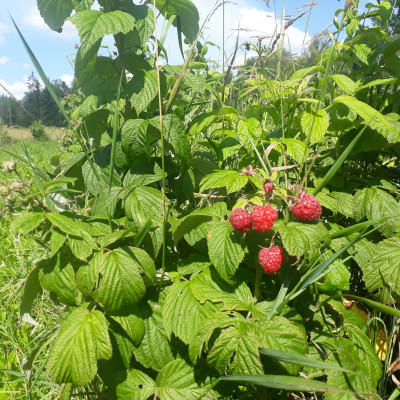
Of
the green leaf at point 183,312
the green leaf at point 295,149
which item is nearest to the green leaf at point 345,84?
the green leaf at point 295,149

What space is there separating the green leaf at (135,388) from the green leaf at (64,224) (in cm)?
44

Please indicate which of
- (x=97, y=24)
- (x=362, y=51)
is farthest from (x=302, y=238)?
(x=362, y=51)

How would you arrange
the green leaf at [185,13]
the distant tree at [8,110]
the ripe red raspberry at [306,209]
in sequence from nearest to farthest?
the ripe red raspberry at [306,209] < the green leaf at [185,13] < the distant tree at [8,110]

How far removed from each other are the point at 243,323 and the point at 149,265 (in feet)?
1.01

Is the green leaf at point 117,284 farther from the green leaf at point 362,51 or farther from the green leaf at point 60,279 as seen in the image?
the green leaf at point 362,51

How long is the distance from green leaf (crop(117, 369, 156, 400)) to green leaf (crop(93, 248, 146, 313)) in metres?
0.21

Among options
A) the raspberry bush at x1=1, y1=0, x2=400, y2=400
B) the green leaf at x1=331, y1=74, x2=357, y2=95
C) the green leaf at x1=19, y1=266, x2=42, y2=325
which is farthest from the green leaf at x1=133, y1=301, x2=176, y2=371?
the green leaf at x1=331, y1=74, x2=357, y2=95

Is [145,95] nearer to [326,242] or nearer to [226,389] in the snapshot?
[326,242]

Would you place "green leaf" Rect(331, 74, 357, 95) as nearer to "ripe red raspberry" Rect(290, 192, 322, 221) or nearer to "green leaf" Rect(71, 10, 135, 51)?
"ripe red raspberry" Rect(290, 192, 322, 221)

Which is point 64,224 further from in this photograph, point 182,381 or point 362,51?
point 362,51

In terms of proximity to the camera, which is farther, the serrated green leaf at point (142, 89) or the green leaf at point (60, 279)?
the serrated green leaf at point (142, 89)

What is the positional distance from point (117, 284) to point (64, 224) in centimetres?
22

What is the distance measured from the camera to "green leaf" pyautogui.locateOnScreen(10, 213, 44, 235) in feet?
3.15

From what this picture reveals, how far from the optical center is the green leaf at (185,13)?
1.49 meters
